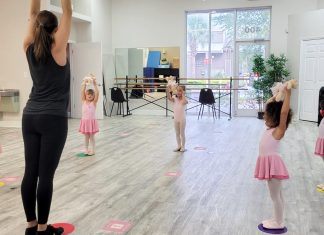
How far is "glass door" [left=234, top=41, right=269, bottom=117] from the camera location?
404 inches

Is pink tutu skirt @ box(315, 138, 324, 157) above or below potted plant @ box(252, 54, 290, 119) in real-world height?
below

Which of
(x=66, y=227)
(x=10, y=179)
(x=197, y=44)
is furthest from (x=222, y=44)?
(x=66, y=227)

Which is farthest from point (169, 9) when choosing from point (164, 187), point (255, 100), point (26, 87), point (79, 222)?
point (79, 222)

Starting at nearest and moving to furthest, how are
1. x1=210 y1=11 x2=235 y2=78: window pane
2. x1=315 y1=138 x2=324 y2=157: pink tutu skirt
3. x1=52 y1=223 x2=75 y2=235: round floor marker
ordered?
1. x1=52 y1=223 x2=75 y2=235: round floor marker
2. x1=315 y1=138 x2=324 y2=157: pink tutu skirt
3. x1=210 y1=11 x2=235 y2=78: window pane

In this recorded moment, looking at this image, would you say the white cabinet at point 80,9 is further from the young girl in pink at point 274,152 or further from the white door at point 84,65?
the young girl in pink at point 274,152

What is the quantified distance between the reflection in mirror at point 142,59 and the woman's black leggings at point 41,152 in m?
8.87

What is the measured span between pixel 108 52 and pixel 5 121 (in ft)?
13.1

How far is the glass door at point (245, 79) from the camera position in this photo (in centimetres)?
1026

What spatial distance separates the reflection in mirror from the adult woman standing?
8.79m

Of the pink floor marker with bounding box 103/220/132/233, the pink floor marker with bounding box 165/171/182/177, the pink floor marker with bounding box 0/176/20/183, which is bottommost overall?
the pink floor marker with bounding box 0/176/20/183

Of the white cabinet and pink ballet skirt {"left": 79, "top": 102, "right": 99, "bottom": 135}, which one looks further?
the white cabinet

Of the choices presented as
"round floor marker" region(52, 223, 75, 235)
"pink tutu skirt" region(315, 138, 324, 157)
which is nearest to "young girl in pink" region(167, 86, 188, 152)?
"pink tutu skirt" region(315, 138, 324, 157)

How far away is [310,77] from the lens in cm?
897

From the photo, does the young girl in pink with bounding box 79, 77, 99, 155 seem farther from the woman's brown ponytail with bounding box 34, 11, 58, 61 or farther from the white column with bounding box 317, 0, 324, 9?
the white column with bounding box 317, 0, 324, 9
